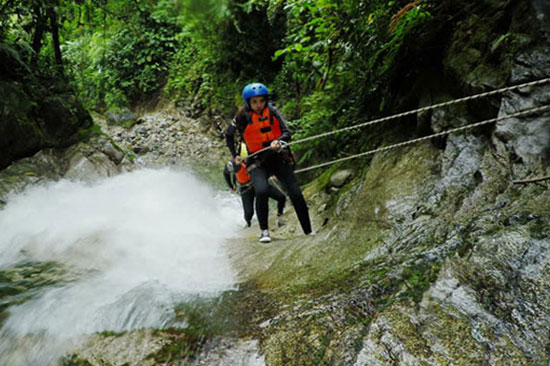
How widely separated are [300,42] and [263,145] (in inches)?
76.0

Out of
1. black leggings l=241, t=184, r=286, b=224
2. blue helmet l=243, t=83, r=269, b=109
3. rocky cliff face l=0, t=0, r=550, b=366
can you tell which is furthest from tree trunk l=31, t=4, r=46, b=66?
rocky cliff face l=0, t=0, r=550, b=366

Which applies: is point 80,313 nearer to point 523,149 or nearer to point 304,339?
point 304,339

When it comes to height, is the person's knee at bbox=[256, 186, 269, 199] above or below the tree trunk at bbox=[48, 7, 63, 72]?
below

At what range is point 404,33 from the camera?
13.1ft

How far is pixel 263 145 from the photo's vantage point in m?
4.54

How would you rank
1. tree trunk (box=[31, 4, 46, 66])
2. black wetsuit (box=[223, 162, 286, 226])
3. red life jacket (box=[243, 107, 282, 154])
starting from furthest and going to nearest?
tree trunk (box=[31, 4, 46, 66]) → black wetsuit (box=[223, 162, 286, 226]) → red life jacket (box=[243, 107, 282, 154])

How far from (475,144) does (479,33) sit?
135 centimetres

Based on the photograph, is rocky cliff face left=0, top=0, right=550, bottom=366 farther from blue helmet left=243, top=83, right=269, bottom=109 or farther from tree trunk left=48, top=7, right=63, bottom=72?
tree trunk left=48, top=7, right=63, bottom=72

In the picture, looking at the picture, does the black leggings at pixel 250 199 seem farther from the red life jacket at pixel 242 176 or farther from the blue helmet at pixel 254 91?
the blue helmet at pixel 254 91

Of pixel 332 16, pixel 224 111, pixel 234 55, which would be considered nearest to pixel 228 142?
pixel 332 16

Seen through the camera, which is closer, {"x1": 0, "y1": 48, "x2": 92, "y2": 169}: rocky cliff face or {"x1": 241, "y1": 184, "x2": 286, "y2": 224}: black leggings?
{"x1": 241, "y1": 184, "x2": 286, "y2": 224}: black leggings

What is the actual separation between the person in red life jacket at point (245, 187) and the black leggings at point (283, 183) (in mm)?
669

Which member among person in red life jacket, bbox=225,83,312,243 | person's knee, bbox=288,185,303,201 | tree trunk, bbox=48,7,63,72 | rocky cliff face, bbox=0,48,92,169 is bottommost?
person's knee, bbox=288,185,303,201

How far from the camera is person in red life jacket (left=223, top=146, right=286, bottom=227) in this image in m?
5.63
